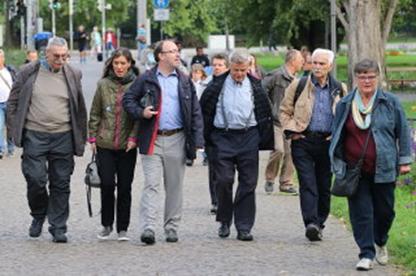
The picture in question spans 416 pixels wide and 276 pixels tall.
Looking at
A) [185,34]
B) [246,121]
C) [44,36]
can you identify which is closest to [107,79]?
[246,121]

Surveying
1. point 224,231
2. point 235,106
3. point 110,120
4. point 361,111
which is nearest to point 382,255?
point 361,111

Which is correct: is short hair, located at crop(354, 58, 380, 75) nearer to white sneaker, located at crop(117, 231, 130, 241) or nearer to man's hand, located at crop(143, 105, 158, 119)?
man's hand, located at crop(143, 105, 158, 119)

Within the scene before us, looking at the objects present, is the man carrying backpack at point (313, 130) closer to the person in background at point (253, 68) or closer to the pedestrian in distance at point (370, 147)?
the person in background at point (253, 68)

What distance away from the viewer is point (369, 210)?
410 inches

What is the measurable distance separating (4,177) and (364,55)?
28.9 feet

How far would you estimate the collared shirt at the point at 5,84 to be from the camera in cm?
2105

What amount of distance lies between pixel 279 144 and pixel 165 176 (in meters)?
4.17

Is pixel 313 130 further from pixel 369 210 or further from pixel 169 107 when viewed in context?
pixel 369 210

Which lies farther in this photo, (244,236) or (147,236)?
(244,236)

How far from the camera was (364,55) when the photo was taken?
80.6 feet

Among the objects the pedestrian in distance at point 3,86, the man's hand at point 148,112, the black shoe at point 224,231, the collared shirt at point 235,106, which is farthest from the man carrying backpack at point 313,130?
the pedestrian in distance at point 3,86

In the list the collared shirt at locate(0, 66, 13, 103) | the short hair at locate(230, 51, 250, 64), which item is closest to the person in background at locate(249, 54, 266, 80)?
the short hair at locate(230, 51, 250, 64)

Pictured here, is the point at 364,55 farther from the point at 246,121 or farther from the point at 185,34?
the point at 185,34

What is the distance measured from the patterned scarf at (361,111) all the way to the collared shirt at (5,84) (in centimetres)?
1144
